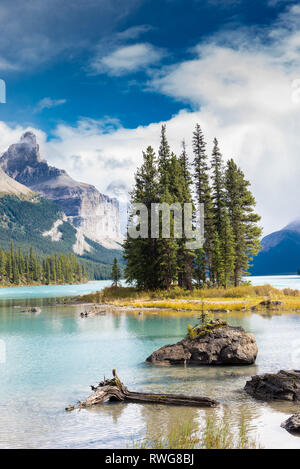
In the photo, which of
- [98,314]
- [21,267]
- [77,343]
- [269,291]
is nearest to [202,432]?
[77,343]

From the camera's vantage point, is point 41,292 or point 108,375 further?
point 41,292

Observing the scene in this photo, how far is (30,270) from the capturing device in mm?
177625

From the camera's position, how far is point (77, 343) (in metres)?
23.8

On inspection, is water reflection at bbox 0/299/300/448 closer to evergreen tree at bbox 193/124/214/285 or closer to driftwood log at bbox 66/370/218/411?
driftwood log at bbox 66/370/218/411

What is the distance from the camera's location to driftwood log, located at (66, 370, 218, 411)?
10914 millimetres

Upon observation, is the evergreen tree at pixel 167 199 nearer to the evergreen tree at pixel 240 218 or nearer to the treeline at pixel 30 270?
the evergreen tree at pixel 240 218

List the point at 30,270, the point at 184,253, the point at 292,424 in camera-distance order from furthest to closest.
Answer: the point at 30,270
the point at 184,253
the point at 292,424

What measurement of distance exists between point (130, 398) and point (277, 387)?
4131mm

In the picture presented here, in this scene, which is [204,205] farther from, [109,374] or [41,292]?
[41,292]

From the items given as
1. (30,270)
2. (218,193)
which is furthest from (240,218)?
(30,270)

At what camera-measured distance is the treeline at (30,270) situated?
166 m

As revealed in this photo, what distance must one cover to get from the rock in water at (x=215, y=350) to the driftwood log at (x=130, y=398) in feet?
A: 17.6

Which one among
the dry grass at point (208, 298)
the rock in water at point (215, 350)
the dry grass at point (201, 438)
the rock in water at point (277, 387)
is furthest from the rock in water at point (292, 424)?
the dry grass at point (208, 298)

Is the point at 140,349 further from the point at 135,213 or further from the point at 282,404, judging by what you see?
the point at 135,213
